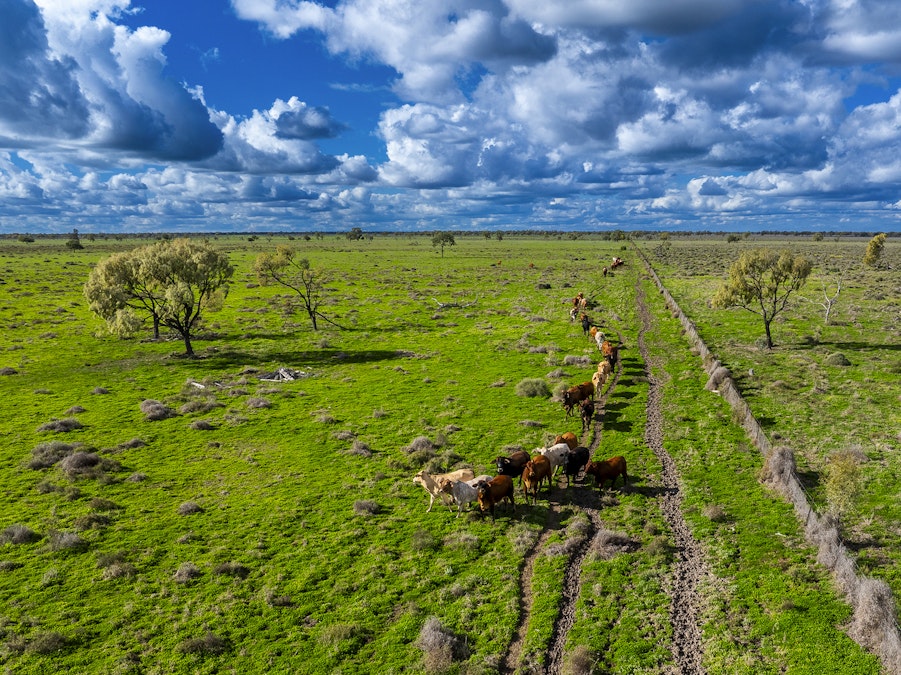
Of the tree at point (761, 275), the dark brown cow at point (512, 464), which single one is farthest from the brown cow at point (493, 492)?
the tree at point (761, 275)

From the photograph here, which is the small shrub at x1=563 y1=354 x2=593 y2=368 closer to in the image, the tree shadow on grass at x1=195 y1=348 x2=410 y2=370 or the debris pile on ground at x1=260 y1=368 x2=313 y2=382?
the tree shadow on grass at x1=195 y1=348 x2=410 y2=370

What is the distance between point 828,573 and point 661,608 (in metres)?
5.37

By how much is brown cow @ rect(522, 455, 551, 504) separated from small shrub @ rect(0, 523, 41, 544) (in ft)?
58.5

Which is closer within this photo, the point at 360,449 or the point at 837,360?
the point at 360,449

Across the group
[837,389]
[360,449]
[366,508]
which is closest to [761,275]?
[837,389]

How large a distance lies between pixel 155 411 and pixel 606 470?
26441 millimetres

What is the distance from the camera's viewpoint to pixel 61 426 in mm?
27672

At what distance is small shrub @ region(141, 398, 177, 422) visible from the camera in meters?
29.6

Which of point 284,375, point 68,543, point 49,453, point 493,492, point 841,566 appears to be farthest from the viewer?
point 284,375

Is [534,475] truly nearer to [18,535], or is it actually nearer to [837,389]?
[18,535]

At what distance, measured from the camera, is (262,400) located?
105 ft

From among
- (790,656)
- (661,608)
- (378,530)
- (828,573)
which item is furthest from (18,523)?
(828,573)

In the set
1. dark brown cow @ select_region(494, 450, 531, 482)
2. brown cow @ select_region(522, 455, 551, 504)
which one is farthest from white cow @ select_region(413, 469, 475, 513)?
brown cow @ select_region(522, 455, 551, 504)

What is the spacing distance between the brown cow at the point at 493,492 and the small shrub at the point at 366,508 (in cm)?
412
